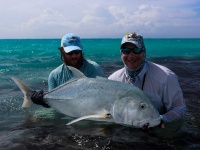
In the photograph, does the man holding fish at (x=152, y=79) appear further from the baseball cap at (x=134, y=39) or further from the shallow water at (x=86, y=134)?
the shallow water at (x=86, y=134)

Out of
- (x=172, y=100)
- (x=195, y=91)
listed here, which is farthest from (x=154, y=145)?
(x=195, y=91)

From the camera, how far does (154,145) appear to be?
16.2 feet

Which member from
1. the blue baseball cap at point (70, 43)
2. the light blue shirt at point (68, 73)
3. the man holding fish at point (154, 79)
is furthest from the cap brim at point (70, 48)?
the man holding fish at point (154, 79)

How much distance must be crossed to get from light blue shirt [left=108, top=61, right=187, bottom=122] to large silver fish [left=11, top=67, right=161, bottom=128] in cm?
87

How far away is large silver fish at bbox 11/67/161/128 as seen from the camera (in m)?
3.54

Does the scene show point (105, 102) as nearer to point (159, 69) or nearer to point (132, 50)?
point (132, 50)

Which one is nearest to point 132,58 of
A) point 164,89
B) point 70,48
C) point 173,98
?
point 164,89

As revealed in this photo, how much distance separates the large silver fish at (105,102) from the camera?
354 cm

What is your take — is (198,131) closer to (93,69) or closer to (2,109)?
(93,69)

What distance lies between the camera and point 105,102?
3.79 metres

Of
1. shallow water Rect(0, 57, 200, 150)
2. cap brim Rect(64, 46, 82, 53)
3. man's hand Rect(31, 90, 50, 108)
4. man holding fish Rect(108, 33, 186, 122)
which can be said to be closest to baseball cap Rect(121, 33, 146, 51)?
man holding fish Rect(108, 33, 186, 122)

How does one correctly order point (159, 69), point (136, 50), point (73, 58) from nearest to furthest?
point (136, 50) → point (159, 69) → point (73, 58)

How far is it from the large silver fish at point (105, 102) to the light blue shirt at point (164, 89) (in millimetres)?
866

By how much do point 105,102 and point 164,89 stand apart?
50.4 inches
